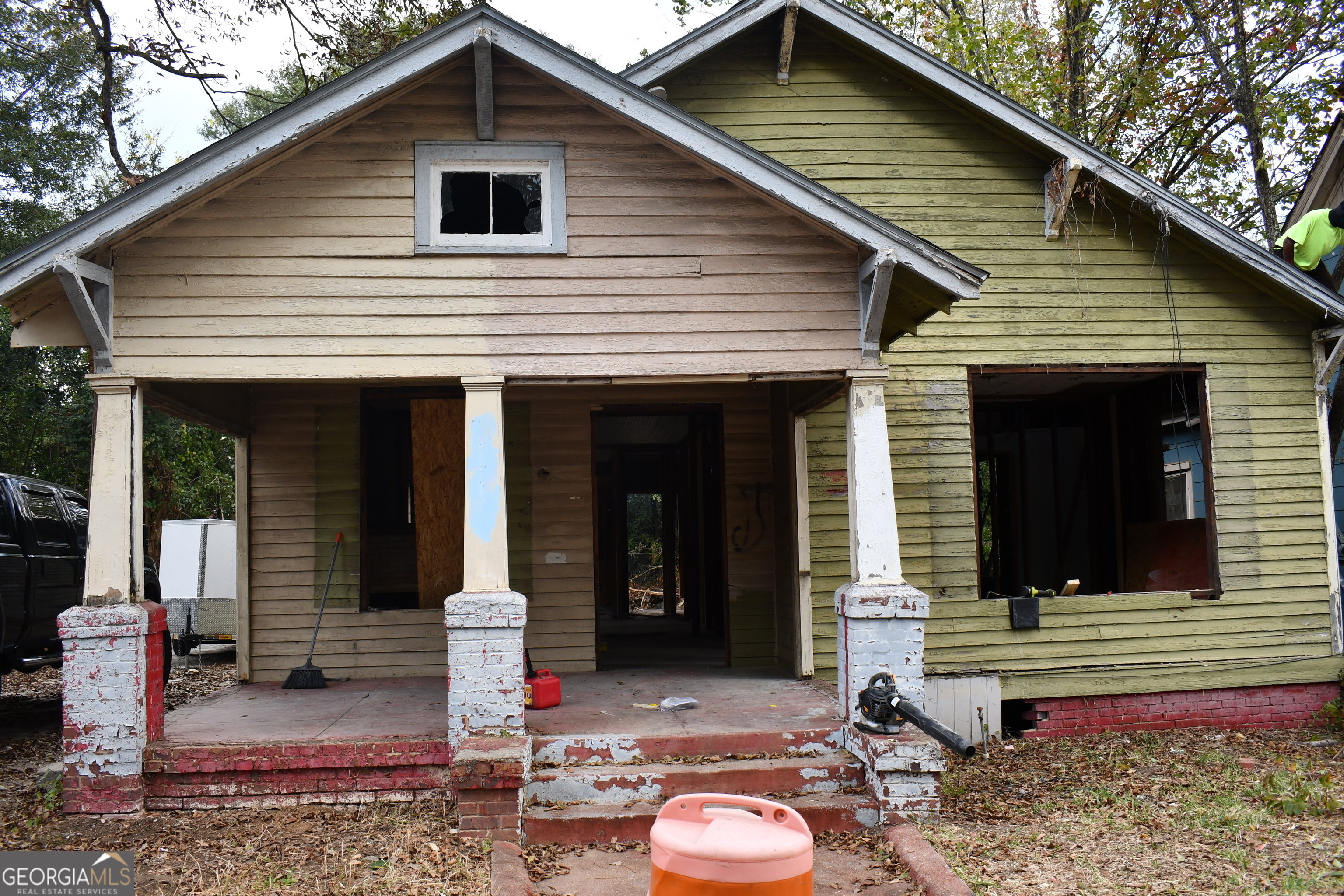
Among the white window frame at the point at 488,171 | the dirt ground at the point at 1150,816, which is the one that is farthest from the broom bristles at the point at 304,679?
the dirt ground at the point at 1150,816

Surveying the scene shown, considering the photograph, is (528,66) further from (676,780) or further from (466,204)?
(676,780)

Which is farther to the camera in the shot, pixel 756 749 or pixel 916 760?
pixel 756 749

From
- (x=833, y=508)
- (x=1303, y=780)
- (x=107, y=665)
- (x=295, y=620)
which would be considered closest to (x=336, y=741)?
(x=107, y=665)

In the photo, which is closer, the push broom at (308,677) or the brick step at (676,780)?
the brick step at (676,780)

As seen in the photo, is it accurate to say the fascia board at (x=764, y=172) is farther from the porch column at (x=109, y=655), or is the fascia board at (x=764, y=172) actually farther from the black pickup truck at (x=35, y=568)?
the black pickup truck at (x=35, y=568)

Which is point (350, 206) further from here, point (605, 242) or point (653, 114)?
point (653, 114)

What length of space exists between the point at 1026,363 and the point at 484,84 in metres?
5.33

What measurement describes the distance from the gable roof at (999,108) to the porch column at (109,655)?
5.12 metres

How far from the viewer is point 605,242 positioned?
21.3 ft

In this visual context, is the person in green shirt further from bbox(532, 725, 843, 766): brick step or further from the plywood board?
the plywood board

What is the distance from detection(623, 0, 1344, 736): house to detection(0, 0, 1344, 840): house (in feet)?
0.11

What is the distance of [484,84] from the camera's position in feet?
20.6

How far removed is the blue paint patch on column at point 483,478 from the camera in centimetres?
604

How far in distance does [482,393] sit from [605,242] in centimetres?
135
